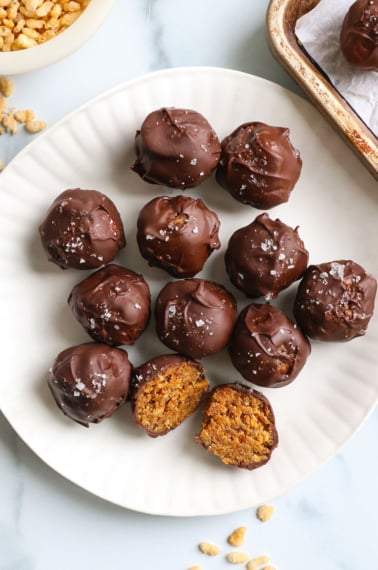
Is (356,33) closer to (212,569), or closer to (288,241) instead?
(288,241)

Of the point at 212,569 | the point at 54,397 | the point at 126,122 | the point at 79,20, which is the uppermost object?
the point at 79,20

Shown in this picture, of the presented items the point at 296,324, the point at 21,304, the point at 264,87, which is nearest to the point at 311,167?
the point at 264,87

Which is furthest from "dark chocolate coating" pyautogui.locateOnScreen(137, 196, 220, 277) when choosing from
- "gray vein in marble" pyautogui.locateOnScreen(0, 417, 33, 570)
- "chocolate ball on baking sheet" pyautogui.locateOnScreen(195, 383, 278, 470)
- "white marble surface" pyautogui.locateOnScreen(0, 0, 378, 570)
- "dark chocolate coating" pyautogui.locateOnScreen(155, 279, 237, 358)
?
"gray vein in marble" pyautogui.locateOnScreen(0, 417, 33, 570)

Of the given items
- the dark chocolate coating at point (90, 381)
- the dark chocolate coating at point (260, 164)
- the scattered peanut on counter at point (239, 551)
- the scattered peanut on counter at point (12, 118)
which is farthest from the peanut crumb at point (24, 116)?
the scattered peanut on counter at point (239, 551)

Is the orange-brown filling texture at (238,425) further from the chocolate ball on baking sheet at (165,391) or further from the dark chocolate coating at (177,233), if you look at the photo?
the dark chocolate coating at (177,233)

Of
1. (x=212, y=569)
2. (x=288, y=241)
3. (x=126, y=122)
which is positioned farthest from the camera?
(x=212, y=569)

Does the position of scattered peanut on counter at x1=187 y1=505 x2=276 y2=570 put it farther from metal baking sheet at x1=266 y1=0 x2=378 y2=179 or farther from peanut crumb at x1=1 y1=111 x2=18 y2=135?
peanut crumb at x1=1 y1=111 x2=18 y2=135
